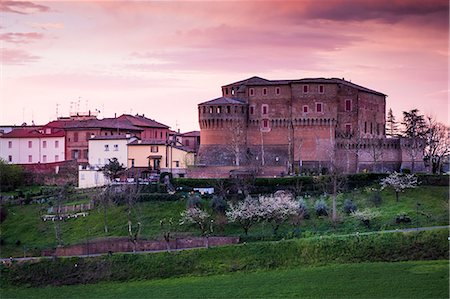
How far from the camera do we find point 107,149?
60125mm

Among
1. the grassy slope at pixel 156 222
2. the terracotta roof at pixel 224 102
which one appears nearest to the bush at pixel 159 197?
the grassy slope at pixel 156 222

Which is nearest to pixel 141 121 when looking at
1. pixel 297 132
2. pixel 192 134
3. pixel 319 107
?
pixel 192 134

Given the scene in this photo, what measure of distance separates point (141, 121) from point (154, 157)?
12.3 metres

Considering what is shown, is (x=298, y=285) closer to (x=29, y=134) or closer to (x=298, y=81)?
(x=298, y=81)

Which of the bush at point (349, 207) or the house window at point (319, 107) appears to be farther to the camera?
the house window at point (319, 107)

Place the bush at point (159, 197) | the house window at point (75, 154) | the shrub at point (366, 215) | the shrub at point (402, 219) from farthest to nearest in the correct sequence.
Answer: the house window at point (75, 154), the bush at point (159, 197), the shrub at point (366, 215), the shrub at point (402, 219)

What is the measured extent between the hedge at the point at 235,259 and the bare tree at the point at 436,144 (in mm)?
23115

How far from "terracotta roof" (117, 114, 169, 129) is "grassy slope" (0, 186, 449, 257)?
19.6 m

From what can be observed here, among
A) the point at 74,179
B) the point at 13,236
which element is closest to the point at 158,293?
the point at 13,236

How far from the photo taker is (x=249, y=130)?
6078 cm

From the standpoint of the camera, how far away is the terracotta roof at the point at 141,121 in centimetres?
6906

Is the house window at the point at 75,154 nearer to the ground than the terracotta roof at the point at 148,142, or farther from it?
nearer to the ground

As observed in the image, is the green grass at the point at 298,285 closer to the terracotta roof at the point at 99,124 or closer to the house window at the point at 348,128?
the house window at the point at 348,128

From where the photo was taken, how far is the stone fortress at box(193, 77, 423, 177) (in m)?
59.0
